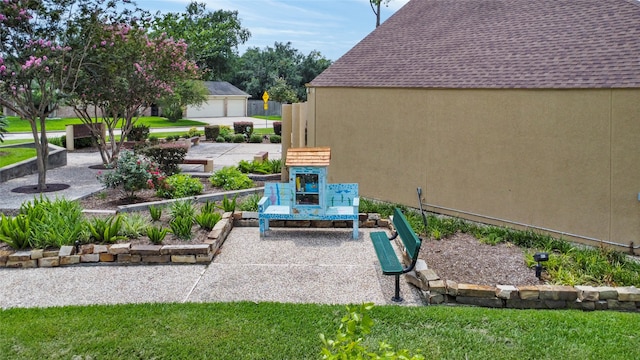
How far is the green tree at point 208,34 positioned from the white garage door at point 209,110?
3.47m

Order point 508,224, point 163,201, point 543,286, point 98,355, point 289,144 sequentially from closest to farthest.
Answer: point 98,355, point 543,286, point 508,224, point 163,201, point 289,144

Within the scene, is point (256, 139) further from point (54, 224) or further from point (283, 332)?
point (283, 332)

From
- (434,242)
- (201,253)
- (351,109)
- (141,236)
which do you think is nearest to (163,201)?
(141,236)

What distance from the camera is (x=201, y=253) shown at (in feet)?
25.3

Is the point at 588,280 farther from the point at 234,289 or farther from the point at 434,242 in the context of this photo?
the point at 234,289

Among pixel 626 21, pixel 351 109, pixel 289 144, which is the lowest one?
pixel 289 144

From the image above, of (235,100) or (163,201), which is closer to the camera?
(163,201)

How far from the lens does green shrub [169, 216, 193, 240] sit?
8414mm

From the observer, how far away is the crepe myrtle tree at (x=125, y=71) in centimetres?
1467

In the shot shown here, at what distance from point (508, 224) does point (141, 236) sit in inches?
268

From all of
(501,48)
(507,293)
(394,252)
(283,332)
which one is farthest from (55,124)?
(507,293)

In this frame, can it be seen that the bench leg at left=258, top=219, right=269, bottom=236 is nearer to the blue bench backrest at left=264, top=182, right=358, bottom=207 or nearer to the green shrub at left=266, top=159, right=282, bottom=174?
the blue bench backrest at left=264, top=182, right=358, bottom=207

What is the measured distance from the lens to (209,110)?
58969 mm

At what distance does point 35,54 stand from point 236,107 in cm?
4890
